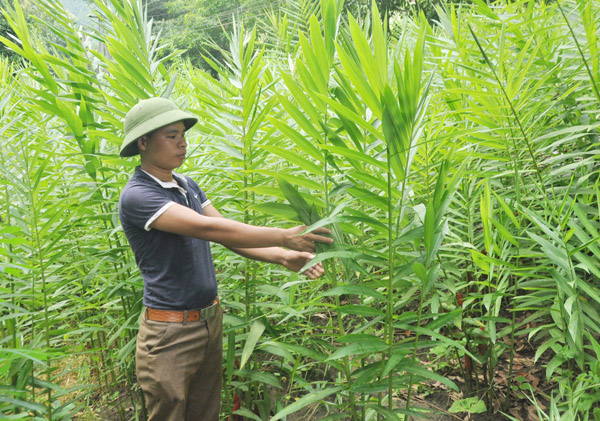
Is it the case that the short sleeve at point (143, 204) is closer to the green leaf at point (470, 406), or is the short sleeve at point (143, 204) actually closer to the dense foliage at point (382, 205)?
the dense foliage at point (382, 205)

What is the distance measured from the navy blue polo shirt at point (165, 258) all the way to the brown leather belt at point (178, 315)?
0.05 feet

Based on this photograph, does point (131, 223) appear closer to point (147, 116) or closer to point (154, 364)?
point (147, 116)

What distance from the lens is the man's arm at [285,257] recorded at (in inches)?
53.4

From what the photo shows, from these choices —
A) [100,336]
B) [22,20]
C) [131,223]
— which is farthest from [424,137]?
[100,336]

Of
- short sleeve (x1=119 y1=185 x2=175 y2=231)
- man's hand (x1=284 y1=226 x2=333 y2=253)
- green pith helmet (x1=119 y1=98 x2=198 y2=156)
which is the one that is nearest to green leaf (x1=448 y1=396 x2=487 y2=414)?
man's hand (x1=284 y1=226 x2=333 y2=253)

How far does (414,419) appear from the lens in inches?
72.4

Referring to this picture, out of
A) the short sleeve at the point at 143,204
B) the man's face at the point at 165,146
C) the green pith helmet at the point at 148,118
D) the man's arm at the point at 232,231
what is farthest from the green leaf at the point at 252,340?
the green pith helmet at the point at 148,118

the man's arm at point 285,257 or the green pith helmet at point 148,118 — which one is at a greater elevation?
the green pith helmet at point 148,118

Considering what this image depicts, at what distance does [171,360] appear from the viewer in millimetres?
1578

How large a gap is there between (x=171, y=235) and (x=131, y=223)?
5.2 inches

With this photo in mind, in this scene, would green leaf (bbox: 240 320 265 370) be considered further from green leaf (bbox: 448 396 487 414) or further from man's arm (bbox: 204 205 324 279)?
green leaf (bbox: 448 396 487 414)

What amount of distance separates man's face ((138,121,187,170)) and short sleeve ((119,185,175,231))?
10 cm

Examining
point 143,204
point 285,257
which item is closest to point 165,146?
point 143,204

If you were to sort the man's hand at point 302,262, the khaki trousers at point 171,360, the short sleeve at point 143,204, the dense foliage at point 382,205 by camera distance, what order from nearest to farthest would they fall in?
1. the dense foliage at point 382,205
2. the man's hand at point 302,262
3. the short sleeve at point 143,204
4. the khaki trousers at point 171,360
